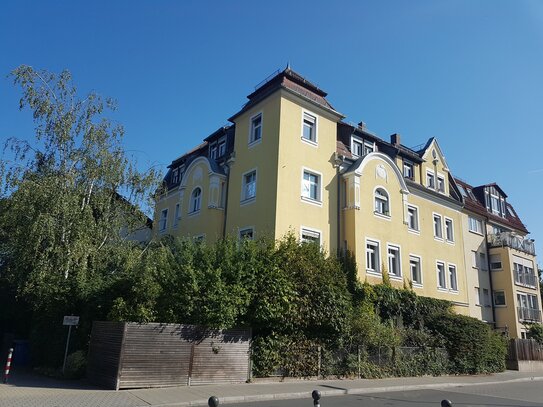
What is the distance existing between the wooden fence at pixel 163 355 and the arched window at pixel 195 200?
43.2ft

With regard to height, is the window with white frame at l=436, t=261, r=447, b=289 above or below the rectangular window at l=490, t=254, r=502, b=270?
below

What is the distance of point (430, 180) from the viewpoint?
31.5 m

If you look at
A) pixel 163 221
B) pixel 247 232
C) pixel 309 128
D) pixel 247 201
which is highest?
pixel 309 128

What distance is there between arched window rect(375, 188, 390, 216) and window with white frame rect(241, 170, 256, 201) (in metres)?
7.03

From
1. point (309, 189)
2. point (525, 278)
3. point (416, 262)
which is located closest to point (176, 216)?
point (309, 189)

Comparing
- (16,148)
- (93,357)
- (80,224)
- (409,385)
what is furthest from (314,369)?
(16,148)

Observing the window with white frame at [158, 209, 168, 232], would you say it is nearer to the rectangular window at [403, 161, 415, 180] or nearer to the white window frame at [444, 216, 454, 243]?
the rectangular window at [403, 161, 415, 180]

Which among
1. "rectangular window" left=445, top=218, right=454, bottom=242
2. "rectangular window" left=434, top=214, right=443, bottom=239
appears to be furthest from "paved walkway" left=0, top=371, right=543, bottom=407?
"rectangular window" left=445, top=218, right=454, bottom=242

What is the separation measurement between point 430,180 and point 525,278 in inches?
534

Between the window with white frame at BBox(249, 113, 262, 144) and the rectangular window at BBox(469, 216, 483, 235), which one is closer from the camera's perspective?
the window with white frame at BBox(249, 113, 262, 144)

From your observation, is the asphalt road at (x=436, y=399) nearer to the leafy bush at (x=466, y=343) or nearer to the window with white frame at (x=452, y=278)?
the leafy bush at (x=466, y=343)

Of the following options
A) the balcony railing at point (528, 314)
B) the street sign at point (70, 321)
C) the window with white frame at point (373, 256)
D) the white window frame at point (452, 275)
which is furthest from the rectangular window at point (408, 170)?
the street sign at point (70, 321)

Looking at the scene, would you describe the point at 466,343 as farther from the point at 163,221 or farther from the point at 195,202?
the point at 163,221

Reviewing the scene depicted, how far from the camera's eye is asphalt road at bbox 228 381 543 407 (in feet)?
39.5
